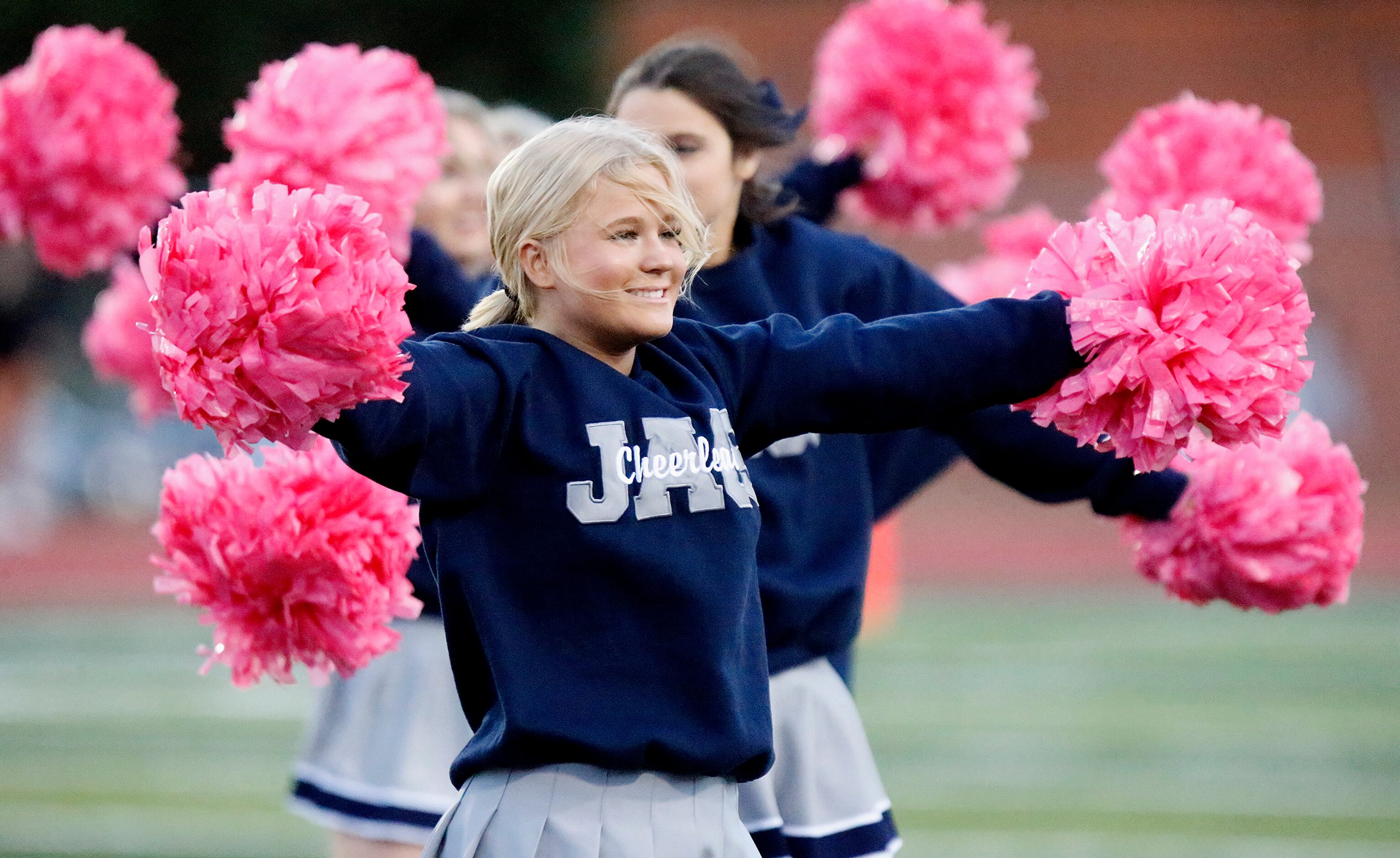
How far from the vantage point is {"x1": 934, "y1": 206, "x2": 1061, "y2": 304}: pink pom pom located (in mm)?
4207

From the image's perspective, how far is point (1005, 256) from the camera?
4.42 meters

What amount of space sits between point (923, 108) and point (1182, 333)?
1.85 meters

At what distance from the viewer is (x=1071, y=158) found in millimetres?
22891

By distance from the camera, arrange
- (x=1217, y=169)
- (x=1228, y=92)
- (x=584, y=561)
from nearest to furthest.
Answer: (x=584, y=561), (x=1217, y=169), (x=1228, y=92)

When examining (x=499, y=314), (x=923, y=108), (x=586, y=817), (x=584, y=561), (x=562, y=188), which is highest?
(x=923, y=108)

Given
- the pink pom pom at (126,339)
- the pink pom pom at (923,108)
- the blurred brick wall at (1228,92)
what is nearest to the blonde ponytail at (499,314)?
the pink pom pom at (923,108)

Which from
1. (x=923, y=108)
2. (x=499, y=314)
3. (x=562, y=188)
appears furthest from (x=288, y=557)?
(x=923, y=108)

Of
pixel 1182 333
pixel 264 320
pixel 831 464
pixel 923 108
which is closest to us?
pixel 264 320

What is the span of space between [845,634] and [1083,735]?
601 centimetres

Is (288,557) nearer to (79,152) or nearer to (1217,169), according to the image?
(79,152)

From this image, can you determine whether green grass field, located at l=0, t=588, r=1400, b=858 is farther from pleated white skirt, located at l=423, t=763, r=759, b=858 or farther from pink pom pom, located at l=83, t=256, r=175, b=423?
pleated white skirt, located at l=423, t=763, r=759, b=858

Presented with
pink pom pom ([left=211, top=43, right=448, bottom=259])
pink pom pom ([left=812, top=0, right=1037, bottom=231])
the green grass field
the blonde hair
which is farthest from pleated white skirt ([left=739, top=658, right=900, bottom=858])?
the green grass field

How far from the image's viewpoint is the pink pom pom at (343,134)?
331cm

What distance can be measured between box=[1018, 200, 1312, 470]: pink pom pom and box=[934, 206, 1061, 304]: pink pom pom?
165 cm
